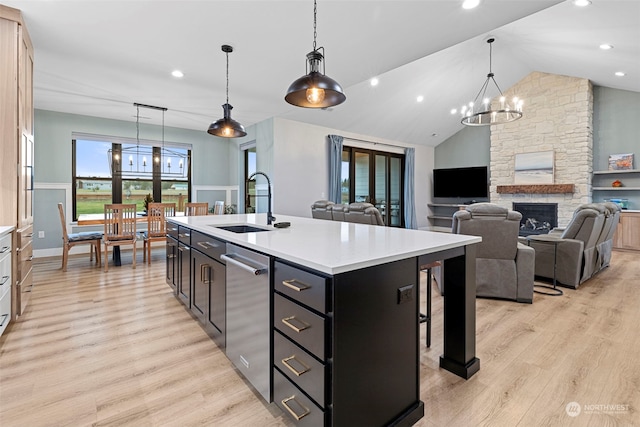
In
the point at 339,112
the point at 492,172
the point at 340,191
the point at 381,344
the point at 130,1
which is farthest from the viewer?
the point at 492,172

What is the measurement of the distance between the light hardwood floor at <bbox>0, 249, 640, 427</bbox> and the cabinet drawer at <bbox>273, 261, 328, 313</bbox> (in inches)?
28.7

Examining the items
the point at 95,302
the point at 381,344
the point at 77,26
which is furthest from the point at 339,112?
the point at 381,344

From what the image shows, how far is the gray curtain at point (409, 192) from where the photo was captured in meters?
8.85

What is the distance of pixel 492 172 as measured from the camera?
820 cm

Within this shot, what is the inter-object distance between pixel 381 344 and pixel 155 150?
22.9 feet

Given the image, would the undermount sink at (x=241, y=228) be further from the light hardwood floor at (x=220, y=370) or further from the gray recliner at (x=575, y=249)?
the gray recliner at (x=575, y=249)

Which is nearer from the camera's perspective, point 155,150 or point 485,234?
point 485,234

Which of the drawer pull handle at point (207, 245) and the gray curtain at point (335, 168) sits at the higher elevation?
the gray curtain at point (335, 168)

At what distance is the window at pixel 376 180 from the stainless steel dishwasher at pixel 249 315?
5.71 m

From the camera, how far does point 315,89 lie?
2.13 m

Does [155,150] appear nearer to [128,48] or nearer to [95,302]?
[128,48]

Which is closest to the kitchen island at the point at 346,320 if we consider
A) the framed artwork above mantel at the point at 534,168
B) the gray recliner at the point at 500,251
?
the gray recliner at the point at 500,251

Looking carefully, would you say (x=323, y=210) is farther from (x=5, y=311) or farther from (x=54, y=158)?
(x=54, y=158)

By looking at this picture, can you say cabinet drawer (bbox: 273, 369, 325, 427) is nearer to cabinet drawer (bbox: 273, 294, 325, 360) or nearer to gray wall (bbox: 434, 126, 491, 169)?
cabinet drawer (bbox: 273, 294, 325, 360)
